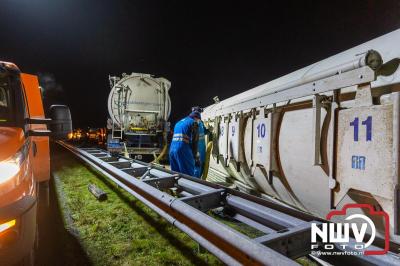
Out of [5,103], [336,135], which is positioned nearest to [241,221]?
[336,135]

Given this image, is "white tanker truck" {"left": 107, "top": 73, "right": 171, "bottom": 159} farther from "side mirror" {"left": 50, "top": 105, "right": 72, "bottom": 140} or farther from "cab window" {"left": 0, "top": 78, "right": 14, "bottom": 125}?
"cab window" {"left": 0, "top": 78, "right": 14, "bottom": 125}

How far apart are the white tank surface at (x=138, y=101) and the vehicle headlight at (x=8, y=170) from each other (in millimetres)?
8685

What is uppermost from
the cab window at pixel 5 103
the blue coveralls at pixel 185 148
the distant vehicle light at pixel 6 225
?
the cab window at pixel 5 103

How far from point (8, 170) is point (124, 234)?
1769 mm

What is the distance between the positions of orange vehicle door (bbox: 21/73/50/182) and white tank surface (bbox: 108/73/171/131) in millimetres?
6319

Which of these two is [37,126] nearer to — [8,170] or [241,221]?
[8,170]

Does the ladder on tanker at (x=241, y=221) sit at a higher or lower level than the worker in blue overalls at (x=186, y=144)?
lower

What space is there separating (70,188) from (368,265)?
5854 mm

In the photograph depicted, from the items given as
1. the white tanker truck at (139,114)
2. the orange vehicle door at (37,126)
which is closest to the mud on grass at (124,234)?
the orange vehicle door at (37,126)

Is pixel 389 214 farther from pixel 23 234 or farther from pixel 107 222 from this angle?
pixel 107 222

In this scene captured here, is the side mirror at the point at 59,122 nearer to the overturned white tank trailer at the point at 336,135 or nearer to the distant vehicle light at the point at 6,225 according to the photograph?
the distant vehicle light at the point at 6,225

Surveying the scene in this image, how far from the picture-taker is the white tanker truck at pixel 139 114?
1064cm

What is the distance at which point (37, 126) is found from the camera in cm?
400

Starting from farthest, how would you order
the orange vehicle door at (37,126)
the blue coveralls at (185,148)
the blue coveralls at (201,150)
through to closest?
the blue coveralls at (201,150) < the blue coveralls at (185,148) < the orange vehicle door at (37,126)
